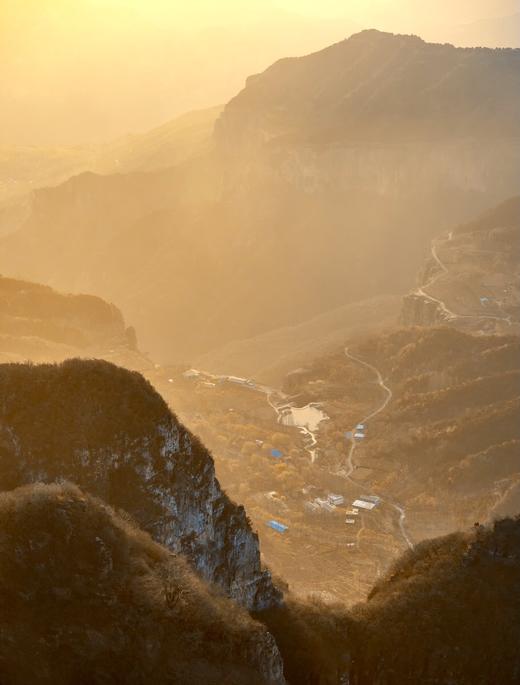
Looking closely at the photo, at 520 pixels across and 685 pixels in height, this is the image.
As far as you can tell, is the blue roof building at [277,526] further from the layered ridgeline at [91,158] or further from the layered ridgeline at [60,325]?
the layered ridgeline at [91,158]

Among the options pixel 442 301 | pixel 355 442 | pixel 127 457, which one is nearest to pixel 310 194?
pixel 442 301

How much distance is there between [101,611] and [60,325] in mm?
59525

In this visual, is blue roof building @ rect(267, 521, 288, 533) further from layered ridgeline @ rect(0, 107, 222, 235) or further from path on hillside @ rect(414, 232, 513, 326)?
layered ridgeline @ rect(0, 107, 222, 235)

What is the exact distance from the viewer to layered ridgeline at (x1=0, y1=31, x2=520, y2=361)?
125 meters

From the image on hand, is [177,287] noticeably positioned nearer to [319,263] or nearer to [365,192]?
[319,263]

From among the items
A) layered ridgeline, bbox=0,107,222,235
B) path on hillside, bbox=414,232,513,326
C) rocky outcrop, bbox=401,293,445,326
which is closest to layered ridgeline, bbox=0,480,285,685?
path on hillside, bbox=414,232,513,326

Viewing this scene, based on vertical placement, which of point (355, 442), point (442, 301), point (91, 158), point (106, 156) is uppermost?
point (91, 158)

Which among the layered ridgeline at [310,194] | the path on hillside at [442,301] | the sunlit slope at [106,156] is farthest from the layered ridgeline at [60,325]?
the sunlit slope at [106,156]

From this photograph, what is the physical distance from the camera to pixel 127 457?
24547 mm

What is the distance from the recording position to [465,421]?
66.6m

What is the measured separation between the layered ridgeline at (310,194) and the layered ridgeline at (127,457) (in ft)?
302

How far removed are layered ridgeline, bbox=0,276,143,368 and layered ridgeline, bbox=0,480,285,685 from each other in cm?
4883

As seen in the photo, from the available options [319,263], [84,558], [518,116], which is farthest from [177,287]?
[84,558]

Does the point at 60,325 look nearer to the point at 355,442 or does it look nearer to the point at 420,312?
the point at 355,442
